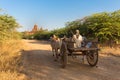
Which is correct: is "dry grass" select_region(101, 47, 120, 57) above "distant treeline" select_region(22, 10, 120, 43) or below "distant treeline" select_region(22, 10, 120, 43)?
below

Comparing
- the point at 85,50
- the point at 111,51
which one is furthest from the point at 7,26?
the point at 111,51

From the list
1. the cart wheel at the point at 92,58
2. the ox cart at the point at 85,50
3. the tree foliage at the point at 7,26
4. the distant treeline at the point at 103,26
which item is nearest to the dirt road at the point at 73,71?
the cart wheel at the point at 92,58

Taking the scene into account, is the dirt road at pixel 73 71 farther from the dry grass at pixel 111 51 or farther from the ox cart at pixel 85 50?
the dry grass at pixel 111 51

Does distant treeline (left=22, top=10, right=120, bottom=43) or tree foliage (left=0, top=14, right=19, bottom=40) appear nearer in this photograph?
tree foliage (left=0, top=14, right=19, bottom=40)

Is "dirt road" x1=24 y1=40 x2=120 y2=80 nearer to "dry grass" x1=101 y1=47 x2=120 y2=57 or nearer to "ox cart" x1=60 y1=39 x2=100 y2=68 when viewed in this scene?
"ox cart" x1=60 y1=39 x2=100 y2=68

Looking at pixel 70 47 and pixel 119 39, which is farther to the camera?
pixel 119 39

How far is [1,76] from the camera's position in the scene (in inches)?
318

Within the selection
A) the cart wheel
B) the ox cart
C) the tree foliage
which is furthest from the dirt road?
the tree foliage

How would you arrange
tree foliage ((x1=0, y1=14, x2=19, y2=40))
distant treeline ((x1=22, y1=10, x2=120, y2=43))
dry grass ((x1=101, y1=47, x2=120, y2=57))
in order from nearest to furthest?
tree foliage ((x1=0, y1=14, x2=19, y2=40))
dry grass ((x1=101, y1=47, x2=120, y2=57))
distant treeline ((x1=22, y1=10, x2=120, y2=43))

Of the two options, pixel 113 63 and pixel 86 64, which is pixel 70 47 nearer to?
pixel 86 64

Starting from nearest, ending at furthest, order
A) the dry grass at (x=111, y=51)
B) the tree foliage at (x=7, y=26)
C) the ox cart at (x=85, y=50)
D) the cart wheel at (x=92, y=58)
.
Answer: the ox cart at (x=85, y=50) → the cart wheel at (x=92, y=58) → the tree foliage at (x=7, y=26) → the dry grass at (x=111, y=51)

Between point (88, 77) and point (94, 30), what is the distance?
9993mm

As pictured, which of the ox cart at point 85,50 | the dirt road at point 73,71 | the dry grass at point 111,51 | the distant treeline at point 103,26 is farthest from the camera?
the distant treeline at point 103,26

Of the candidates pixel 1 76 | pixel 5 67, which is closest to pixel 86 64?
pixel 5 67
